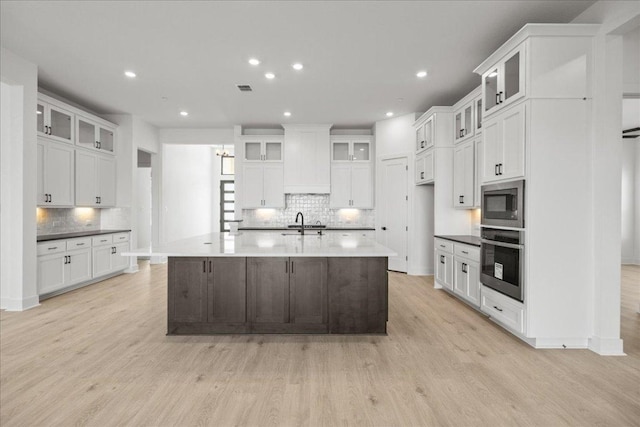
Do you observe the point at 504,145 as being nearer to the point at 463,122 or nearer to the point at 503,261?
the point at 503,261

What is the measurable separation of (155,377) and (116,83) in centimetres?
431

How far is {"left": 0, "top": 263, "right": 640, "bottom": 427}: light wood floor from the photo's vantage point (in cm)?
211

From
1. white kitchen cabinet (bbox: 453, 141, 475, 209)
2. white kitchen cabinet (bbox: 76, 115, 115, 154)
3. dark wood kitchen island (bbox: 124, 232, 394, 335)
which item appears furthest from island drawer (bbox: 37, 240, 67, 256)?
white kitchen cabinet (bbox: 453, 141, 475, 209)

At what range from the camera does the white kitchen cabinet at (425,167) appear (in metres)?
5.79

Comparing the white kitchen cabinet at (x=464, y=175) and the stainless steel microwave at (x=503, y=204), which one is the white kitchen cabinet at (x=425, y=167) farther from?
the stainless steel microwave at (x=503, y=204)

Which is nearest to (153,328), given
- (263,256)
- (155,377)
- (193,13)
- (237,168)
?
(155,377)

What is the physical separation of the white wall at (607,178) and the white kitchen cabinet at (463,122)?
5.83 feet

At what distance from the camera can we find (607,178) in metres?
3.05

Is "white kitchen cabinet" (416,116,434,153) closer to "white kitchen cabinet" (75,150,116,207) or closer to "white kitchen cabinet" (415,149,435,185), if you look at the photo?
"white kitchen cabinet" (415,149,435,185)

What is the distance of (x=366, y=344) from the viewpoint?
3.22 metres

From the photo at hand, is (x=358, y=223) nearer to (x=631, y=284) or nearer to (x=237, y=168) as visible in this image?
(x=237, y=168)

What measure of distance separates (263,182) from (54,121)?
363 centimetres

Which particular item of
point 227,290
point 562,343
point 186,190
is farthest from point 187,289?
point 186,190

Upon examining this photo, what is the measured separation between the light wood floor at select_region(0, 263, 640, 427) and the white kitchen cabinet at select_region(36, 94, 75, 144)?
2629mm
